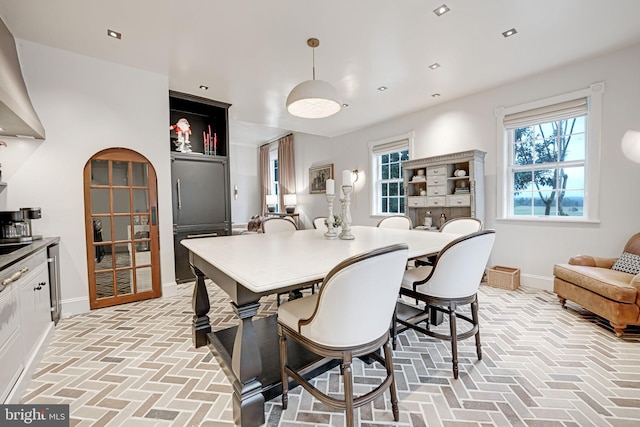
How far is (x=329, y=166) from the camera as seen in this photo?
686 cm

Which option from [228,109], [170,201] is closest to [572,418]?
[170,201]

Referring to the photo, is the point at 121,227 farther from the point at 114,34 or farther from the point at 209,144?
the point at 114,34

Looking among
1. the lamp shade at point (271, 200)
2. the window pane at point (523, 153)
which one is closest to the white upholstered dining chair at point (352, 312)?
the window pane at point (523, 153)

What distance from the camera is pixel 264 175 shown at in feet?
30.1

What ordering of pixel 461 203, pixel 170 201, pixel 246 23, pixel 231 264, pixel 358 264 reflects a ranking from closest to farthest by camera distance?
pixel 358 264 < pixel 231 264 < pixel 246 23 < pixel 170 201 < pixel 461 203

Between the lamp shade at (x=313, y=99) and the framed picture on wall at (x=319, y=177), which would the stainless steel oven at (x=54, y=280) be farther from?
the framed picture on wall at (x=319, y=177)

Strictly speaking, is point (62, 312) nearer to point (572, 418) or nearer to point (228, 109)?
point (228, 109)

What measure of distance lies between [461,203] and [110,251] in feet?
15.6

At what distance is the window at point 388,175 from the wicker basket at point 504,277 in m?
2.13

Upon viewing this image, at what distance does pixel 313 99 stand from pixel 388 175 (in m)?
3.75

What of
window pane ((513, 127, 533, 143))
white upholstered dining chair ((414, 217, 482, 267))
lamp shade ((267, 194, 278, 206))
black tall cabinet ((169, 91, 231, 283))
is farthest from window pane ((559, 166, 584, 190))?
lamp shade ((267, 194, 278, 206))

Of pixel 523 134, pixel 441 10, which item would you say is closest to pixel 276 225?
pixel 441 10

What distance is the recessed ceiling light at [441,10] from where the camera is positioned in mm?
2330

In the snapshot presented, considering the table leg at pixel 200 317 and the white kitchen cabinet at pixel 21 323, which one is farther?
the table leg at pixel 200 317
